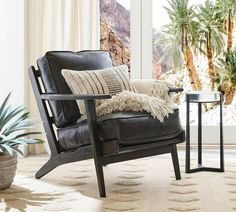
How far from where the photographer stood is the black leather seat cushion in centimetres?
302

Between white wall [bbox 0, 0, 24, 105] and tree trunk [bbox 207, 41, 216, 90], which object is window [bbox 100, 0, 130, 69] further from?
white wall [bbox 0, 0, 24, 105]

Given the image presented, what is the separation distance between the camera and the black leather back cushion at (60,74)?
3439 millimetres

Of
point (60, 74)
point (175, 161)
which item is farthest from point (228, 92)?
point (60, 74)

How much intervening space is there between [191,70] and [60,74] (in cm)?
199

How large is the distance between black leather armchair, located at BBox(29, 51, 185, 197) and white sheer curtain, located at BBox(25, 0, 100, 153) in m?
0.94

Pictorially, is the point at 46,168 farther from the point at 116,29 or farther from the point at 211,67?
the point at 211,67

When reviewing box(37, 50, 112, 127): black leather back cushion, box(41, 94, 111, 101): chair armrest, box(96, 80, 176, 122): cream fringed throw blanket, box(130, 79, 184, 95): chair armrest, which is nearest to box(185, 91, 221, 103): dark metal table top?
box(130, 79, 184, 95): chair armrest

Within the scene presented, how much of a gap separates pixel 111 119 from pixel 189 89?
2280 millimetres

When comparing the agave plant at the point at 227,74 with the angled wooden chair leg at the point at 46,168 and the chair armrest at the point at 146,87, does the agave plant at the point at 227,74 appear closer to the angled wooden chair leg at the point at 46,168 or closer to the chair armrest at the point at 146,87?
the chair armrest at the point at 146,87

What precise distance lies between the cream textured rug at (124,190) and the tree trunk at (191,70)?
4.20 feet

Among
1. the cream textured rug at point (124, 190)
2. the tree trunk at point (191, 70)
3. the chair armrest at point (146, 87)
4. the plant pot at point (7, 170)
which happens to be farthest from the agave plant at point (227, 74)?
the plant pot at point (7, 170)

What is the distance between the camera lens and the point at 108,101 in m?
3.29

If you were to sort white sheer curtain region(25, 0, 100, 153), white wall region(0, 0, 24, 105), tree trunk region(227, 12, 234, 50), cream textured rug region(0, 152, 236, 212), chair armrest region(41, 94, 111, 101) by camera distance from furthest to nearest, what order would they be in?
tree trunk region(227, 12, 234, 50) → white sheer curtain region(25, 0, 100, 153) → white wall region(0, 0, 24, 105) → chair armrest region(41, 94, 111, 101) → cream textured rug region(0, 152, 236, 212)

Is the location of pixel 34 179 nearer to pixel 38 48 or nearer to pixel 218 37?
pixel 38 48
